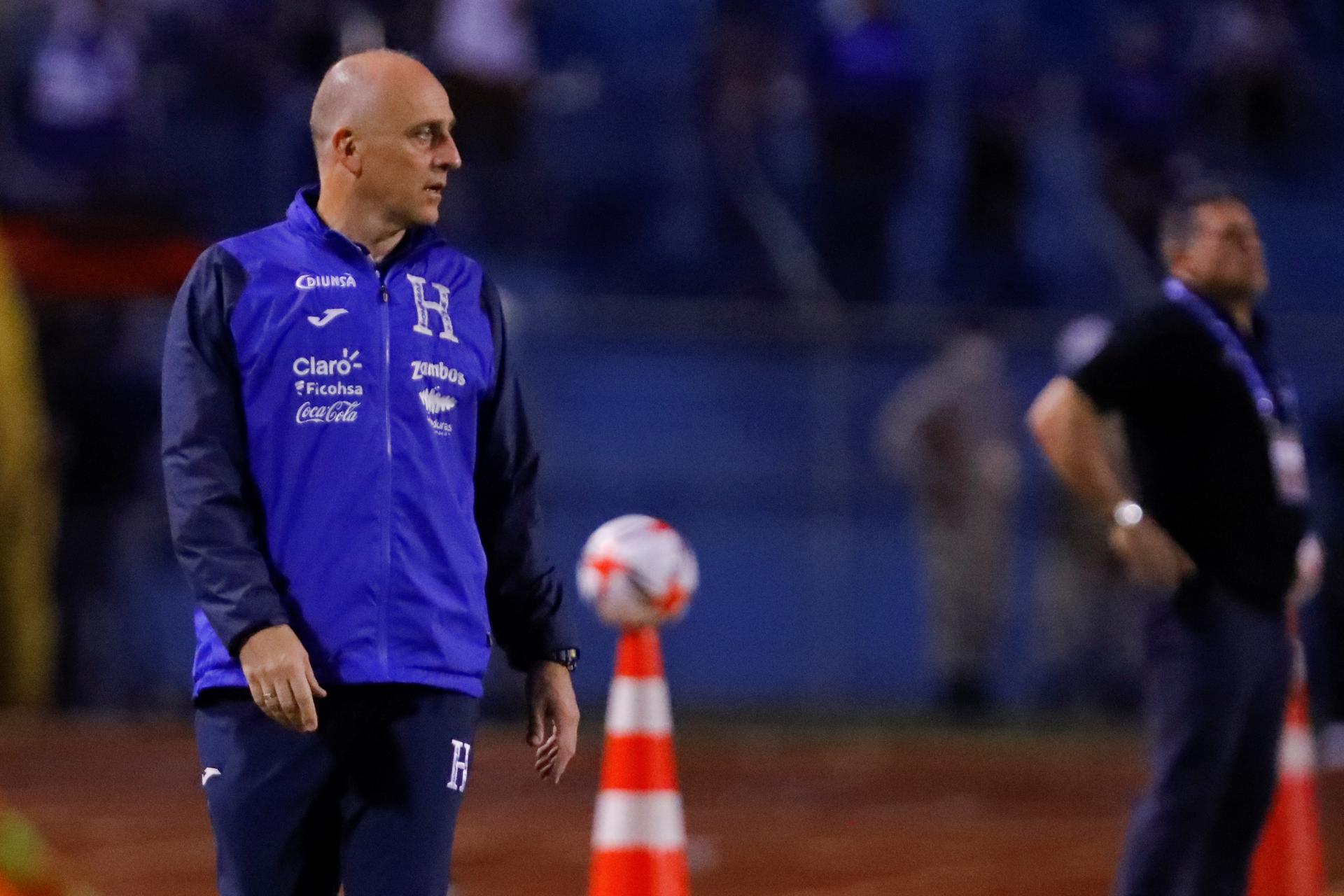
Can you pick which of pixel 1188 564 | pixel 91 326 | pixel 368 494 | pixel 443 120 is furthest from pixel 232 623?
pixel 91 326

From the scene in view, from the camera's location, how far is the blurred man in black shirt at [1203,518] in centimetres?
624

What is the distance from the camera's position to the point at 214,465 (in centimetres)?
407

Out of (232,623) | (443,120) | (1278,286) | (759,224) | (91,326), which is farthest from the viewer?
(1278,286)

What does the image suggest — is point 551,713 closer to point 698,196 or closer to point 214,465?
point 214,465

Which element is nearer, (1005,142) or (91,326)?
(91,326)

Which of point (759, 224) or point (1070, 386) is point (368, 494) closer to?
point (1070, 386)

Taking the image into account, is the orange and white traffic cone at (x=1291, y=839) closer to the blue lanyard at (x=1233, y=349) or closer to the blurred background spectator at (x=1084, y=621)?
the blue lanyard at (x=1233, y=349)

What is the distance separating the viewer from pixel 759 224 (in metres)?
17.9

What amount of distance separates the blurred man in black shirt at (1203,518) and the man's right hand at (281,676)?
2.93 m

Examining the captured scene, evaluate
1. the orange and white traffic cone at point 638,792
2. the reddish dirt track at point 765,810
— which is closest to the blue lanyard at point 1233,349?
the orange and white traffic cone at point 638,792

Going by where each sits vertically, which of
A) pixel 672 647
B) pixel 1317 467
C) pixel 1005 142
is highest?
pixel 1005 142

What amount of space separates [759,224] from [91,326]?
15.9 feet

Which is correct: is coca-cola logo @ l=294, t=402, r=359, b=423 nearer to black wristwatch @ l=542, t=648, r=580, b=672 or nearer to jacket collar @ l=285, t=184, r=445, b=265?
jacket collar @ l=285, t=184, r=445, b=265

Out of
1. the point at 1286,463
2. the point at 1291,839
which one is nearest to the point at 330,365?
the point at 1286,463
